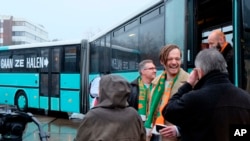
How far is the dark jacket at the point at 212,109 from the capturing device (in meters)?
2.75

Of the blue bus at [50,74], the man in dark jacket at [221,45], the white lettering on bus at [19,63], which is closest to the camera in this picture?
the man in dark jacket at [221,45]

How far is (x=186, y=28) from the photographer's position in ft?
19.6

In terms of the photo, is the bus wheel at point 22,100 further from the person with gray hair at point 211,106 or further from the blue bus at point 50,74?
the person with gray hair at point 211,106

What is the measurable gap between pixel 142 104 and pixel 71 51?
9.99m

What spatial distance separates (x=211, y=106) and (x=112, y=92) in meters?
0.74

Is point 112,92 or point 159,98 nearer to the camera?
point 112,92

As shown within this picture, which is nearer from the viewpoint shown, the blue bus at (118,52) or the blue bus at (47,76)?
the blue bus at (118,52)

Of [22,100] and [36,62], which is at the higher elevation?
[36,62]

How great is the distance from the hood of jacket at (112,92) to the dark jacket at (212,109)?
1.40 ft

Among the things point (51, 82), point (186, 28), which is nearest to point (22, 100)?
point (51, 82)

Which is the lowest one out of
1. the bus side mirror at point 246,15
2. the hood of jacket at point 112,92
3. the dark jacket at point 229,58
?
the hood of jacket at point 112,92

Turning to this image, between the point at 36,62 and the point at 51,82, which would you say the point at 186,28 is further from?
the point at 36,62

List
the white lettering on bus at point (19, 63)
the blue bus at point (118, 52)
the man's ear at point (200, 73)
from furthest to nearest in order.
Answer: the white lettering on bus at point (19, 63) < the blue bus at point (118, 52) < the man's ear at point (200, 73)

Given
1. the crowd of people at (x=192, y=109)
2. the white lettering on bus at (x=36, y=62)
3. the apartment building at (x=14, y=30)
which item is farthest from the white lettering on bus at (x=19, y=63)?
the apartment building at (x=14, y=30)
